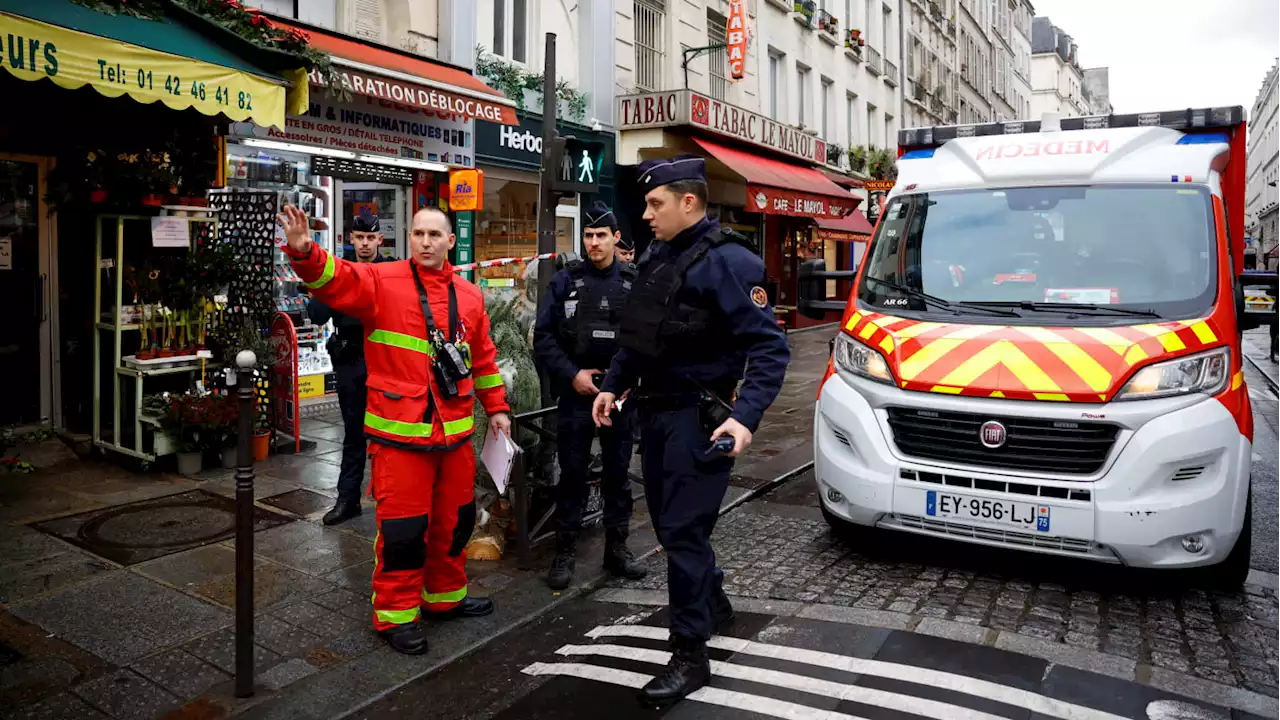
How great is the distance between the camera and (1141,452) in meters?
4.31

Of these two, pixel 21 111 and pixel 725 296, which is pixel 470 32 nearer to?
pixel 21 111

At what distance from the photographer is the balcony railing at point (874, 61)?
1076 inches

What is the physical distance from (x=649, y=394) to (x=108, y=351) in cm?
545

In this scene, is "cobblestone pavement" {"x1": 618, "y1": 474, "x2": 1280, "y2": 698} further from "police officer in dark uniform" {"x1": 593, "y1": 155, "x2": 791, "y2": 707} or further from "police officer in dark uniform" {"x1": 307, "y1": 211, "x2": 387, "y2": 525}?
"police officer in dark uniform" {"x1": 307, "y1": 211, "x2": 387, "y2": 525}

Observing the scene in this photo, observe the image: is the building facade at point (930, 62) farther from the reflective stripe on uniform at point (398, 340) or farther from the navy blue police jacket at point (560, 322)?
the reflective stripe on uniform at point (398, 340)

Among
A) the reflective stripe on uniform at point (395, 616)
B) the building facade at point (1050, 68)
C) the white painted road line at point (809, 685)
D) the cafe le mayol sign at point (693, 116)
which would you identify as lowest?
the white painted road line at point (809, 685)

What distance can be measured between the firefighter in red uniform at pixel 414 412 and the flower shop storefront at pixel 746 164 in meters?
9.86

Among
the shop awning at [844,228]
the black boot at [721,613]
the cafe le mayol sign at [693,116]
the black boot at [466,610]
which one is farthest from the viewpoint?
the shop awning at [844,228]

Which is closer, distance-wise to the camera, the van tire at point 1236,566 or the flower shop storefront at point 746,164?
the van tire at point 1236,566

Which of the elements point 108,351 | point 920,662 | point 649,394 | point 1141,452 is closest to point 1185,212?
point 1141,452

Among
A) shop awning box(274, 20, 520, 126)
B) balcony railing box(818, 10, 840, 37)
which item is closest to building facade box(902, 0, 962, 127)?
balcony railing box(818, 10, 840, 37)

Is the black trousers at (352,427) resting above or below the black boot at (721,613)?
above

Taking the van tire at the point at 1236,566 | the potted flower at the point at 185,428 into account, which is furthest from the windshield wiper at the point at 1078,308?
the potted flower at the point at 185,428

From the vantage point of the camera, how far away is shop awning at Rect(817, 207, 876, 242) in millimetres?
22859
